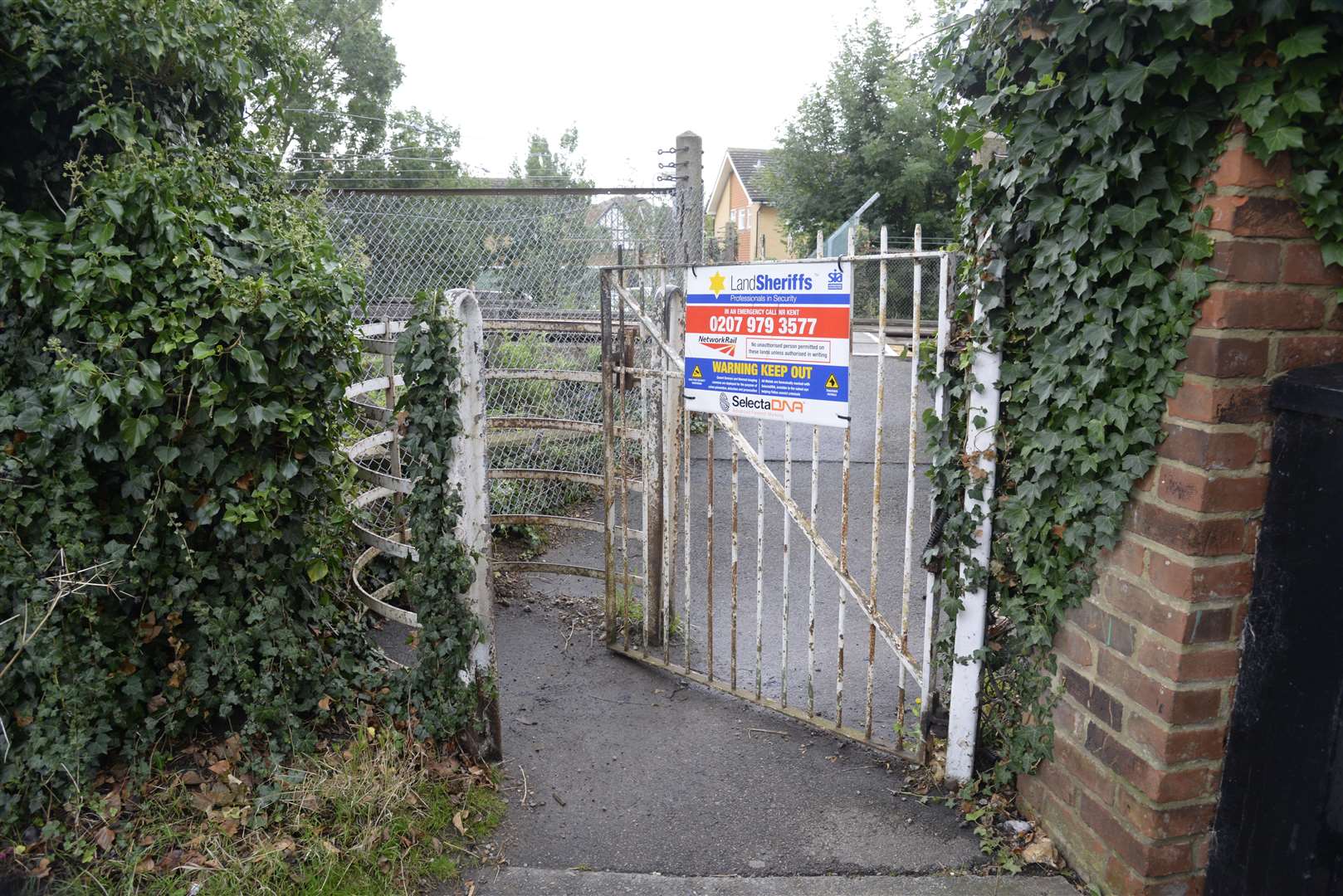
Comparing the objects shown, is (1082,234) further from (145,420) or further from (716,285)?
(145,420)

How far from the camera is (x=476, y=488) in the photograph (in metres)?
3.55

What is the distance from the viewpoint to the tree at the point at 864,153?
2223 centimetres

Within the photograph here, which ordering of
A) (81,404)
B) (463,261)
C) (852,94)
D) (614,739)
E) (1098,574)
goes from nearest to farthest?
(1098,574) → (81,404) → (614,739) → (463,261) → (852,94)

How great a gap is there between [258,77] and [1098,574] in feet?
13.8

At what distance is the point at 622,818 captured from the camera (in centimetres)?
344

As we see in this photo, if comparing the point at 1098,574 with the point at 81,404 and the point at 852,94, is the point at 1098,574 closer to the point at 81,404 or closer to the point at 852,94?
the point at 81,404

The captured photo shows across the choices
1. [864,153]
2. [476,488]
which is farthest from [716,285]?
[864,153]

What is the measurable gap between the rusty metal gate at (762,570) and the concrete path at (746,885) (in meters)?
0.72

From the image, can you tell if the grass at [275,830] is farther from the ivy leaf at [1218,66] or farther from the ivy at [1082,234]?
the ivy leaf at [1218,66]

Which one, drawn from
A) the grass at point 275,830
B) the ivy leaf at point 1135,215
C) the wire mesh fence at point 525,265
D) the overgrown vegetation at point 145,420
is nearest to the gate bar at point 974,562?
the ivy leaf at point 1135,215

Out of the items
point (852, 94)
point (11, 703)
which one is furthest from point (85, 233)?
point (852, 94)

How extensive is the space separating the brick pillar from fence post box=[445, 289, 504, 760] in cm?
220

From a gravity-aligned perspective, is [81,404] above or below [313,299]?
below

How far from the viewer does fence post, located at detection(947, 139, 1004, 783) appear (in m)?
3.11
